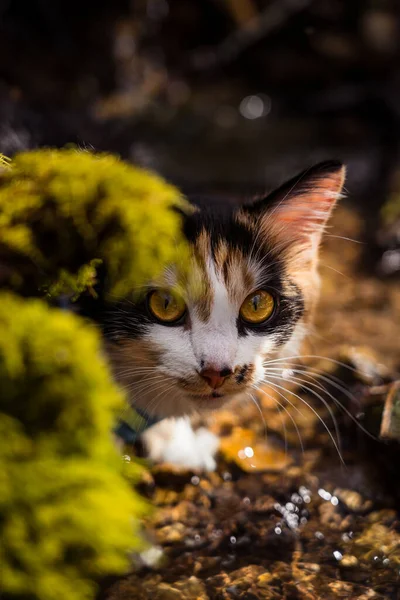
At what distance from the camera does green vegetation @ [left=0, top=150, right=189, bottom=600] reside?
→ 885 millimetres

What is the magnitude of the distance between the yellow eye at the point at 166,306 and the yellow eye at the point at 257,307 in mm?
168

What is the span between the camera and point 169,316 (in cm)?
150

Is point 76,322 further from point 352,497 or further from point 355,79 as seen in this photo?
point 355,79

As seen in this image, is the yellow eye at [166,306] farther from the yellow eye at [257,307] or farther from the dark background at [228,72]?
the dark background at [228,72]

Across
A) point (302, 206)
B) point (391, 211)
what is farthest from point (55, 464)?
point (391, 211)

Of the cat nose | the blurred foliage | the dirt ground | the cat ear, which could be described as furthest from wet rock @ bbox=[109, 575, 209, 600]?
the blurred foliage

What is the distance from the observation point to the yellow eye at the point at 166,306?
1.49 meters

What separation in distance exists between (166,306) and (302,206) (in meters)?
0.49

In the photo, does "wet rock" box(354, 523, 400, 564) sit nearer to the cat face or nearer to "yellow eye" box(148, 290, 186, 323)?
the cat face

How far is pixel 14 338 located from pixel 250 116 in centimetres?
488

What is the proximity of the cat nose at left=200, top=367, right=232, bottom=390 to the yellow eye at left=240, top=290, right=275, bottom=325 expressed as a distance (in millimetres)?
189

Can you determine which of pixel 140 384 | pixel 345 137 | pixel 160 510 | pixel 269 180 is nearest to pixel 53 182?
pixel 140 384

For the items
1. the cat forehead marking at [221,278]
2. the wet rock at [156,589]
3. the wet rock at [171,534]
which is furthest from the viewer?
the wet rock at [171,534]

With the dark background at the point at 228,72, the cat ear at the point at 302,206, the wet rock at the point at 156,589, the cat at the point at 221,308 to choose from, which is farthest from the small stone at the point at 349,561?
the dark background at the point at 228,72
